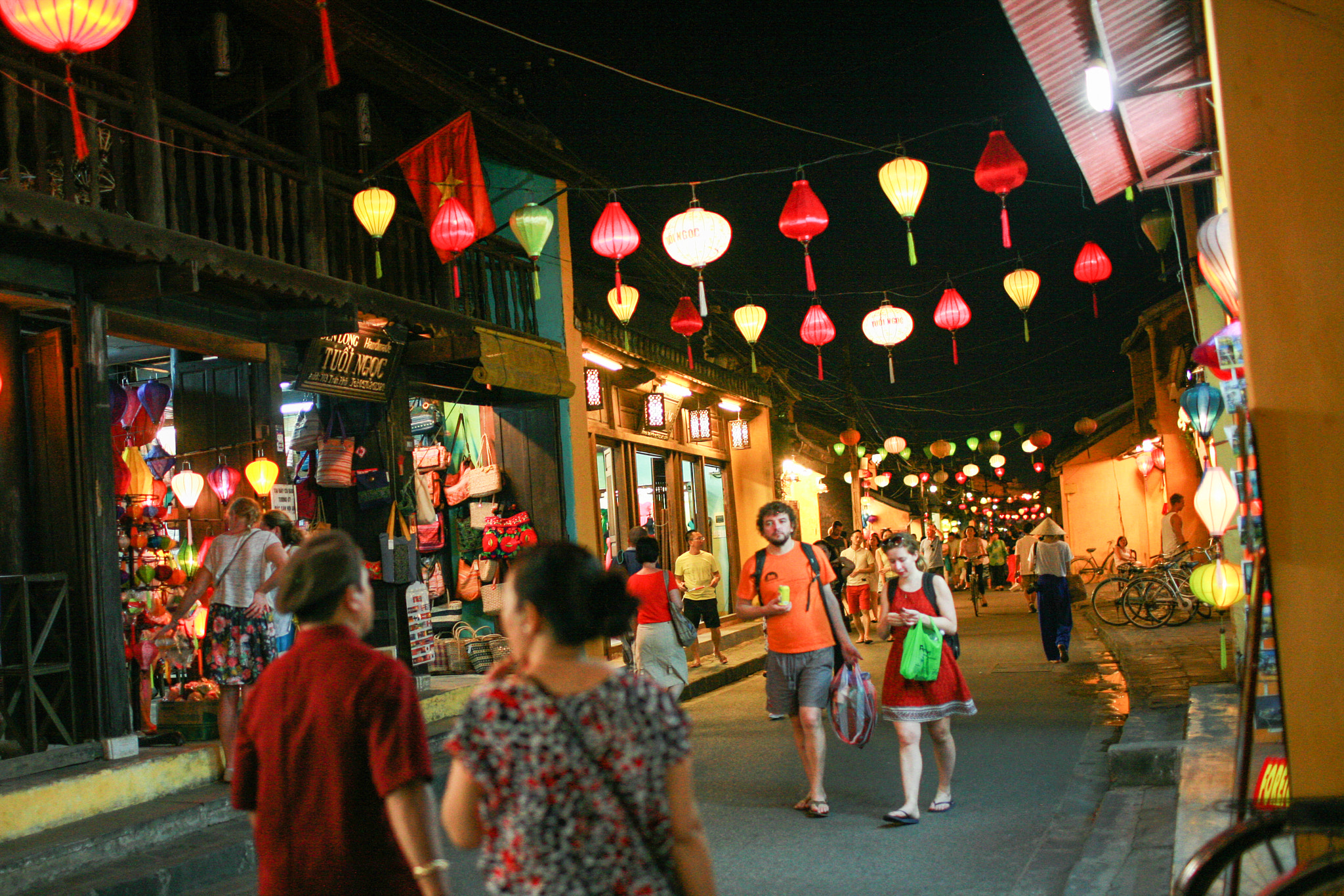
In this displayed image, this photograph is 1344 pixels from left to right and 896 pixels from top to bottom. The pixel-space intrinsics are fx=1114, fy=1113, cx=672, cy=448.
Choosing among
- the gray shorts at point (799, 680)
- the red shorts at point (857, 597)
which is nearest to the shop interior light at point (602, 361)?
the red shorts at point (857, 597)

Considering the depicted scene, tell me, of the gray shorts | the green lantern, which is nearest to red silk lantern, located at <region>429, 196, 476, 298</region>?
the green lantern

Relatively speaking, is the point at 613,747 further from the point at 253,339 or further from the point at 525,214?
the point at 525,214

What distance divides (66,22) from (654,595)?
6347 millimetres

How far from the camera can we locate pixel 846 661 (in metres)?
7.48

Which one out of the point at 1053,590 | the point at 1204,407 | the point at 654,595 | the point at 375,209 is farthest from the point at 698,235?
the point at 1053,590

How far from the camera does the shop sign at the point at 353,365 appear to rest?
35.2 feet

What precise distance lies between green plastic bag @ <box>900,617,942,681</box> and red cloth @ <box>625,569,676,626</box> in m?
3.37

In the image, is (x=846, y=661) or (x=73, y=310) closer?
(x=846, y=661)

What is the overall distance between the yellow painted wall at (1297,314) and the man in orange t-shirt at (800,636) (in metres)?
3.42

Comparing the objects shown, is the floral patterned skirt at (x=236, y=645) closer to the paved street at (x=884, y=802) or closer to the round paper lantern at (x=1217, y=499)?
the paved street at (x=884, y=802)

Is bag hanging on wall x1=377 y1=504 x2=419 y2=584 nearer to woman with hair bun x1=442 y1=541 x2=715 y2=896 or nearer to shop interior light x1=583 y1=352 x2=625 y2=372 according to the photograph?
shop interior light x1=583 y1=352 x2=625 y2=372

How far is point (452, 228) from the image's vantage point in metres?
11.5

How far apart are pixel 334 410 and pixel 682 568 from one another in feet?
17.7

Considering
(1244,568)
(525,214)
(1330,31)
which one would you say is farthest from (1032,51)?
(525,214)
